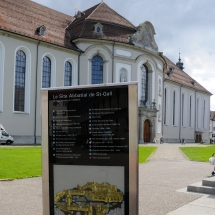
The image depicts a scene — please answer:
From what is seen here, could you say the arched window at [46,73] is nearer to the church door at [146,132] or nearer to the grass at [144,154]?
the grass at [144,154]

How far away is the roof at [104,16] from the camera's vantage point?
144ft

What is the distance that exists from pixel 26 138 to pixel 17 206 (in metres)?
28.1

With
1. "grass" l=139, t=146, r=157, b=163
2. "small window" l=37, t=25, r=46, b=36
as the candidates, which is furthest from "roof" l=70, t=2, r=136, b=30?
"grass" l=139, t=146, r=157, b=163

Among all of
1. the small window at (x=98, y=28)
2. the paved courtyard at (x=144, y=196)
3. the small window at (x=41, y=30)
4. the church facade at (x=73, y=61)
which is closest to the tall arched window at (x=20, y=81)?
the church facade at (x=73, y=61)

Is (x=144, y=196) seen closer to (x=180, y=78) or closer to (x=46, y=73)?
(x=46, y=73)

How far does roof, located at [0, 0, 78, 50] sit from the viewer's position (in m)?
35.3

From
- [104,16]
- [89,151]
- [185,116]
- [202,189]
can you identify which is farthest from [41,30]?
[89,151]

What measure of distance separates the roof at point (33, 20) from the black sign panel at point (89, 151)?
31.0 meters

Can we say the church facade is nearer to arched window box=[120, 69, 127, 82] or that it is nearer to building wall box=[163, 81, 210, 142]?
arched window box=[120, 69, 127, 82]

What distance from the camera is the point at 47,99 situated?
4883 millimetres

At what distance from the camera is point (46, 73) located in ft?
123

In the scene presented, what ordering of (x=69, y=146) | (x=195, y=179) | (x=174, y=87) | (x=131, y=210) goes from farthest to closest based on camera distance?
(x=174, y=87)
(x=195, y=179)
(x=69, y=146)
(x=131, y=210)

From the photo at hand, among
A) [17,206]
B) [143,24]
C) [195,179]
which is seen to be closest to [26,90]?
[143,24]

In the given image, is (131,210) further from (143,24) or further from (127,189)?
(143,24)
